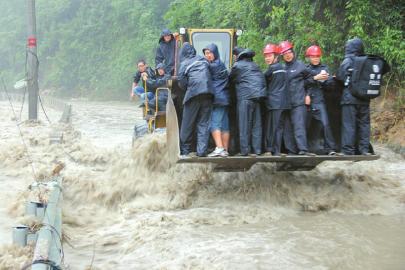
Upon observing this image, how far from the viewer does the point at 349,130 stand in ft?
26.7

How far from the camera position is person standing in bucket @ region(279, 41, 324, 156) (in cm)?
792

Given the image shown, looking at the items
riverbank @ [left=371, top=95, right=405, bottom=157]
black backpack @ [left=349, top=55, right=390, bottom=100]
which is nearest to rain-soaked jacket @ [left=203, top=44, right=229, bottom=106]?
black backpack @ [left=349, top=55, right=390, bottom=100]

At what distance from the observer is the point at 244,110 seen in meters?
7.90

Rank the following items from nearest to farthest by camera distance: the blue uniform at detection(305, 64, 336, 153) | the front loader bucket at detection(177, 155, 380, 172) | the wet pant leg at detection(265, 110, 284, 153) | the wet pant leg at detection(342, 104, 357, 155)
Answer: the front loader bucket at detection(177, 155, 380, 172), the wet pant leg at detection(265, 110, 284, 153), the wet pant leg at detection(342, 104, 357, 155), the blue uniform at detection(305, 64, 336, 153)

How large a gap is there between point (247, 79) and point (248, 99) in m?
0.27

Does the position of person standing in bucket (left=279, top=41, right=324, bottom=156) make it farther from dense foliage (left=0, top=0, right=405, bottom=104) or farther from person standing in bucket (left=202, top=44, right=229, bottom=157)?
dense foliage (left=0, top=0, right=405, bottom=104)

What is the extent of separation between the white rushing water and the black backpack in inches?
62.6

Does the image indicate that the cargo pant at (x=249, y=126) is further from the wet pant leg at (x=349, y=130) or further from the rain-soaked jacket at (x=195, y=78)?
the wet pant leg at (x=349, y=130)

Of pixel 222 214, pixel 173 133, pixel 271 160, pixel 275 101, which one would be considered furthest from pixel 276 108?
pixel 222 214

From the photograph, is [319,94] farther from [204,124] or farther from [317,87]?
[204,124]

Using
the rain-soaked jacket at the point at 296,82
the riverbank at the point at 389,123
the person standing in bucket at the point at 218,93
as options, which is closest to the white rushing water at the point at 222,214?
the riverbank at the point at 389,123

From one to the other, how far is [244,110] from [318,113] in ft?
3.82

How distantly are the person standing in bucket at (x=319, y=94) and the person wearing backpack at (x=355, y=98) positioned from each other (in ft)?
0.68

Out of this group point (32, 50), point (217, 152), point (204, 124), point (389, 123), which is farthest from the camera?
point (32, 50)
